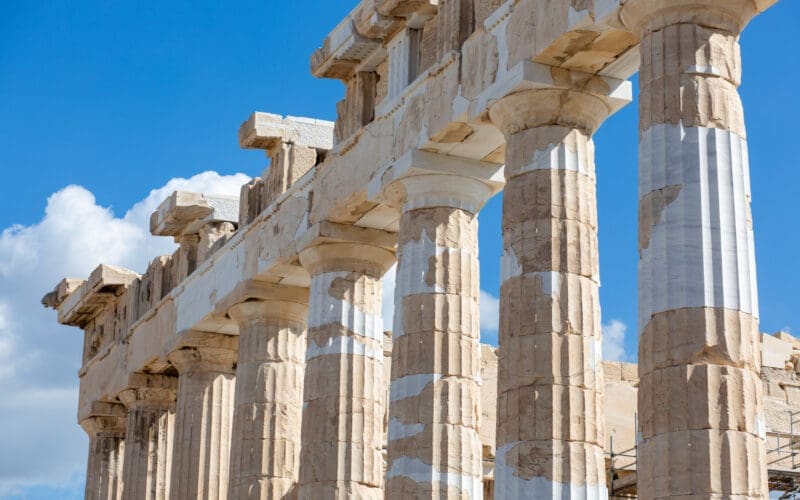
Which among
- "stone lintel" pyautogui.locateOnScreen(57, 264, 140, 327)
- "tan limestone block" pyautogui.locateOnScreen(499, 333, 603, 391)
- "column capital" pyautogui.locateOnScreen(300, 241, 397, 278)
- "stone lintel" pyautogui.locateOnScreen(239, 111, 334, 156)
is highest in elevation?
"stone lintel" pyautogui.locateOnScreen(239, 111, 334, 156)

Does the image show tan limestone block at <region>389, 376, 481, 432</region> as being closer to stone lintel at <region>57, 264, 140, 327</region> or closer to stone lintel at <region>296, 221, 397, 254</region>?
stone lintel at <region>296, 221, 397, 254</region>

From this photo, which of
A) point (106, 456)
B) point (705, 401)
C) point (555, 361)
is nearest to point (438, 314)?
point (555, 361)

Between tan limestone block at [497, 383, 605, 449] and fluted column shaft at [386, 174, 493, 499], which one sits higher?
fluted column shaft at [386, 174, 493, 499]

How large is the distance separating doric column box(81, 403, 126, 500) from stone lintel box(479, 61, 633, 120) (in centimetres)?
1719

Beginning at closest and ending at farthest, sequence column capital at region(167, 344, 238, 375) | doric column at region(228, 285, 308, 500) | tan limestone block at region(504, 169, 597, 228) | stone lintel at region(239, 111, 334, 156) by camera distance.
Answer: tan limestone block at region(504, 169, 597, 228)
doric column at region(228, 285, 308, 500)
stone lintel at region(239, 111, 334, 156)
column capital at region(167, 344, 238, 375)

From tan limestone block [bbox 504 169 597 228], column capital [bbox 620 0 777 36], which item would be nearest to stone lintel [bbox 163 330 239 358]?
tan limestone block [bbox 504 169 597 228]

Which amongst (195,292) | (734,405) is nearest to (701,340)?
(734,405)

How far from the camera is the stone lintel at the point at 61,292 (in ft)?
122

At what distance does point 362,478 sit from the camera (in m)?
24.2

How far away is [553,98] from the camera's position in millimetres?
20062

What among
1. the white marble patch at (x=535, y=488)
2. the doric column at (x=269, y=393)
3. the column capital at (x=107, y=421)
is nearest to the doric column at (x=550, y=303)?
the white marble patch at (x=535, y=488)

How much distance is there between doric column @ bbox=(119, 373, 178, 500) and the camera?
32.7 metres

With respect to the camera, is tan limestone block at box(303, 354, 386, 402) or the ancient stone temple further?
tan limestone block at box(303, 354, 386, 402)

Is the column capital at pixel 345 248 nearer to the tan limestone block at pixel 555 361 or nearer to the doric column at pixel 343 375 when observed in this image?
the doric column at pixel 343 375
